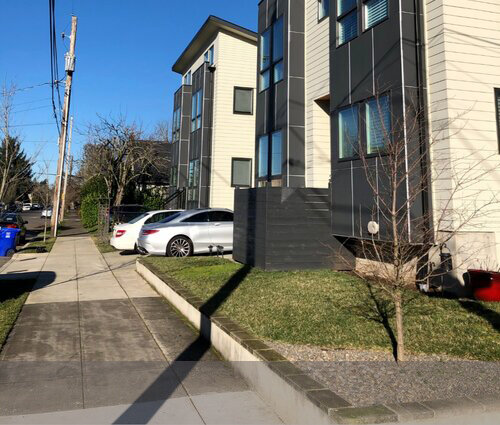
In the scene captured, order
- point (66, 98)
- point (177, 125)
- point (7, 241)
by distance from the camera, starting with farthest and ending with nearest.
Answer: point (177, 125)
point (66, 98)
point (7, 241)

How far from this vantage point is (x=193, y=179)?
835 inches

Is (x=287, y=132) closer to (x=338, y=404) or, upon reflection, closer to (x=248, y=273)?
(x=248, y=273)

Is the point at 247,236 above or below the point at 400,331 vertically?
above

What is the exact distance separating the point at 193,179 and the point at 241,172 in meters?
2.66

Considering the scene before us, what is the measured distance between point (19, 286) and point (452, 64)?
32.0 ft

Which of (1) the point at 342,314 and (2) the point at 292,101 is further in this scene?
(2) the point at 292,101

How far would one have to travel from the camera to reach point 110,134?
30859 millimetres

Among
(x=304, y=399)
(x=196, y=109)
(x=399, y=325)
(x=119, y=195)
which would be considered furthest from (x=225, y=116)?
(x=304, y=399)

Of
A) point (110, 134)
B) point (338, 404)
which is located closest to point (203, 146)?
point (110, 134)

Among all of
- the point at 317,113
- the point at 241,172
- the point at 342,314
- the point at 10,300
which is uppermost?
the point at 317,113

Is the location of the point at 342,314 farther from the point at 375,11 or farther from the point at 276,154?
the point at 276,154

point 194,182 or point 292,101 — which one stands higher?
point 292,101

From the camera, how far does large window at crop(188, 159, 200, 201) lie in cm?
2044

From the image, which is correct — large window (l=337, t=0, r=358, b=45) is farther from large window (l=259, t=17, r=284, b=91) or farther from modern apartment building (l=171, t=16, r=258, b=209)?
modern apartment building (l=171, t=16, r=258, b=209)
